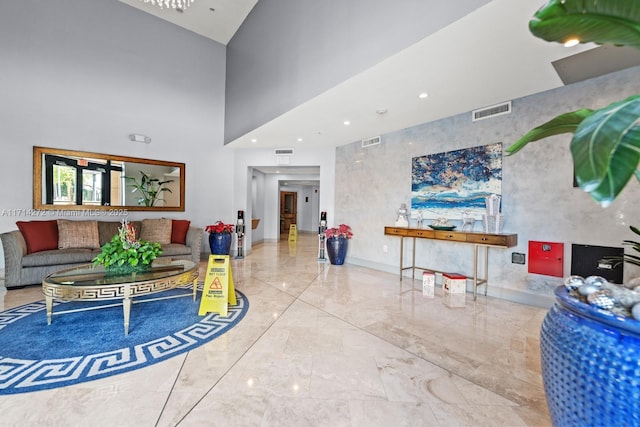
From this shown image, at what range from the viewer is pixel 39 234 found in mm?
4297

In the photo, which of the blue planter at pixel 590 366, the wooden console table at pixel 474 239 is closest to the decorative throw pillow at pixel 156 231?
the wooden console table at pixel 474 239

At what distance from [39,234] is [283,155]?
4633 millimetres

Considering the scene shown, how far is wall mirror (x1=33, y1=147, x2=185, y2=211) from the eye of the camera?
4762 millimetres

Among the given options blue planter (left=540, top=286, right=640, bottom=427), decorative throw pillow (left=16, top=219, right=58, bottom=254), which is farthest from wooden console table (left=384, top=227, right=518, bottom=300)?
decorative throw pillow (left=16, top=219, right=58, bottom=254)

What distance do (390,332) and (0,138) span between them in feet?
21.0

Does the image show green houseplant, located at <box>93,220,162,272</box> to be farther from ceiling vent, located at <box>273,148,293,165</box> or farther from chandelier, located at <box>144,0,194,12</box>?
ceiling vent, located at <box>273,148,293,165</box>

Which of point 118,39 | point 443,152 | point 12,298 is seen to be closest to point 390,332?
point 443,152

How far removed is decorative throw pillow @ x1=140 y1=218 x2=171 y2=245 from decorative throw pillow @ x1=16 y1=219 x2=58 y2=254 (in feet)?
4.07

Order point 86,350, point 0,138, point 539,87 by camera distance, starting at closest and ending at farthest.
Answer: point 86,350, point 539,87, point 0,138

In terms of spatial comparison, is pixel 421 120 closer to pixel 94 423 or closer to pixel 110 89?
pixel 94 423

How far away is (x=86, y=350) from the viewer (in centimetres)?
231

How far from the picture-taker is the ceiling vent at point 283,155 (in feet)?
22.4

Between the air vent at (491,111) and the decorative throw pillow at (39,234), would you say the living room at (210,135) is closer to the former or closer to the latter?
the air vent at (491,111)

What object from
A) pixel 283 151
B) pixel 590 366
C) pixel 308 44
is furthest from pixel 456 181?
pixel 283 151
